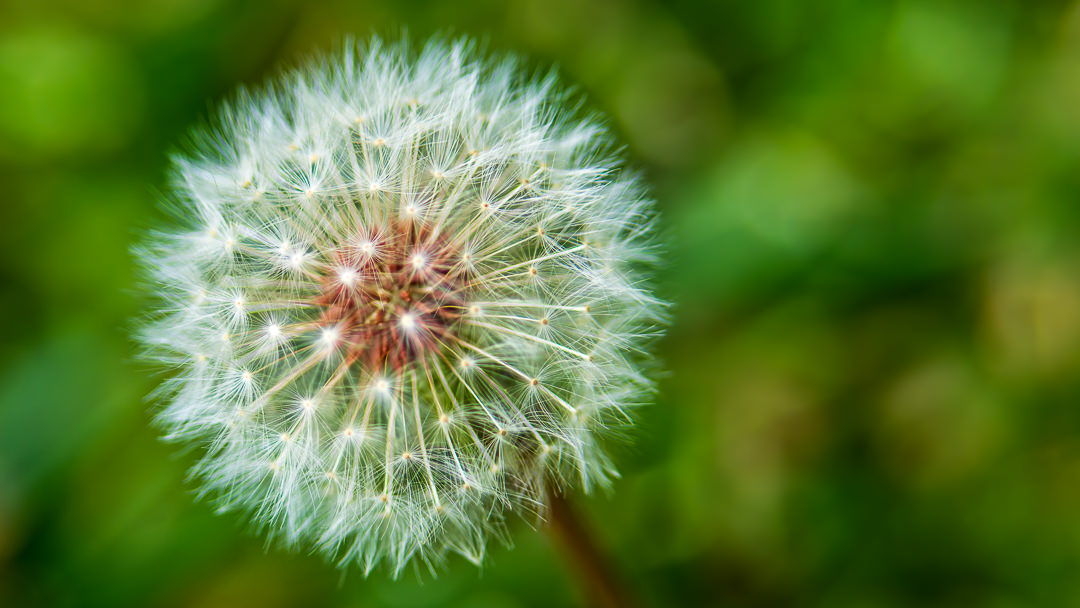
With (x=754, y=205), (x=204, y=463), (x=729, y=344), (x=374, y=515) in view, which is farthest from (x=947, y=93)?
(x=204, y=463)

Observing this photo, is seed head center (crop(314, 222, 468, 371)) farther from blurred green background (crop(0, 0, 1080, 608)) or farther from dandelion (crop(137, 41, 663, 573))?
blurred green background (crop(0, 0, 1080, 608))

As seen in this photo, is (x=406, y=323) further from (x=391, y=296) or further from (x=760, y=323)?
(x=760, y=323)

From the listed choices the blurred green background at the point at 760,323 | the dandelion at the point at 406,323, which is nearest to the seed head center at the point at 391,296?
the dandelion at the point at 406,323

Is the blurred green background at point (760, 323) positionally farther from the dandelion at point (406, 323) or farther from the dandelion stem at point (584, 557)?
the dandelion at point (406, 323)

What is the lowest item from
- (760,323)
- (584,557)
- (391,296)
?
(584,557)

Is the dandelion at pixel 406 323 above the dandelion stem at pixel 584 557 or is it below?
above

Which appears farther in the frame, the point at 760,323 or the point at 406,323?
the point at 760,323

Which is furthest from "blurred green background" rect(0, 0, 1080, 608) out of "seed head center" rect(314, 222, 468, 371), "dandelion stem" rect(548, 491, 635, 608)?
"seed head center" rect(314, 222, 468, 371)

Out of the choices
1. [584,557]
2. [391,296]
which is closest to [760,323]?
[584,557]
